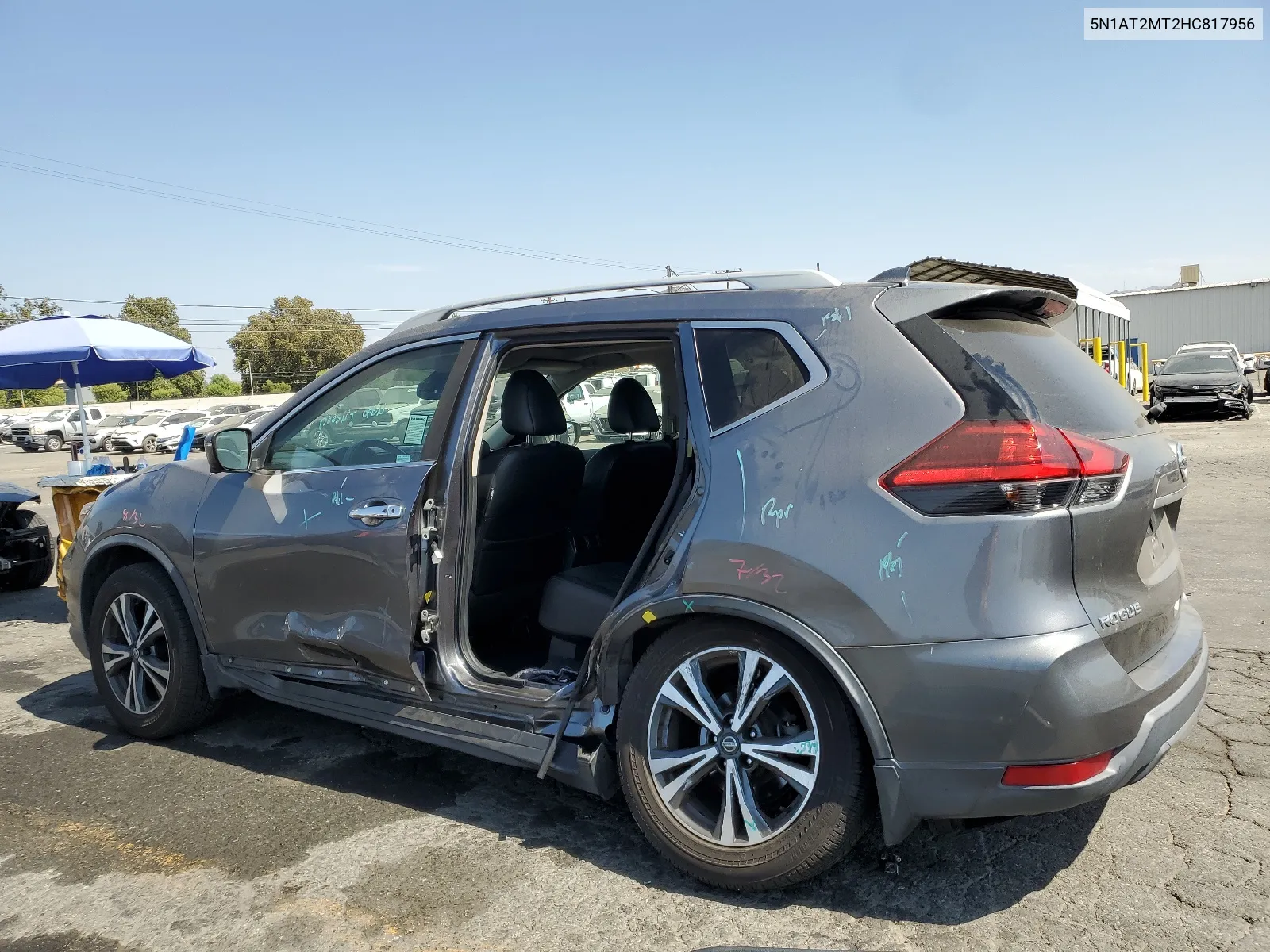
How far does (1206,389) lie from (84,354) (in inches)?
850

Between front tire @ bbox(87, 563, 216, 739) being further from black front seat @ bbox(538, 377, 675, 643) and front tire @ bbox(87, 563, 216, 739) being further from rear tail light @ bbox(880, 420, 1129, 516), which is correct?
rear tail light @ bbox(880, 420, 1129, 516)

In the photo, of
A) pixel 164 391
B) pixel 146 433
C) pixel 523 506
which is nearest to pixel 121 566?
pixel 523 506

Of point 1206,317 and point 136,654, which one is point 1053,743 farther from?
point 1206,317

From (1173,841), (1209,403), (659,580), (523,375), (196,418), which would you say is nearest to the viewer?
(659,580)

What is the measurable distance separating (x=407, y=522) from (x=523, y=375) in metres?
0.79

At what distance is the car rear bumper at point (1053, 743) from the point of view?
2.53 metres

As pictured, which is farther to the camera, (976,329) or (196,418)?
(196,418)

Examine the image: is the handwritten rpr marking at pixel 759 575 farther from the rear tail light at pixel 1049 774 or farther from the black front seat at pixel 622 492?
the black front seat at pixel 622 492

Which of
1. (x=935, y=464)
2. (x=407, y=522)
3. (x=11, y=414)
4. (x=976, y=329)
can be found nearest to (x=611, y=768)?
(x=407, y=522)

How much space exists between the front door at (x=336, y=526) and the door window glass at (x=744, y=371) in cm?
103

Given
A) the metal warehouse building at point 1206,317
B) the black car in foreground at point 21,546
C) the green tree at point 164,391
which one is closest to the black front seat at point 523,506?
the black car in foreground at point 21,546

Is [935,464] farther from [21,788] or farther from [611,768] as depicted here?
[21,788]

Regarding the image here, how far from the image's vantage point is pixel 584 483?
15.0ft

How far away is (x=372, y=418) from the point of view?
13.1ft
